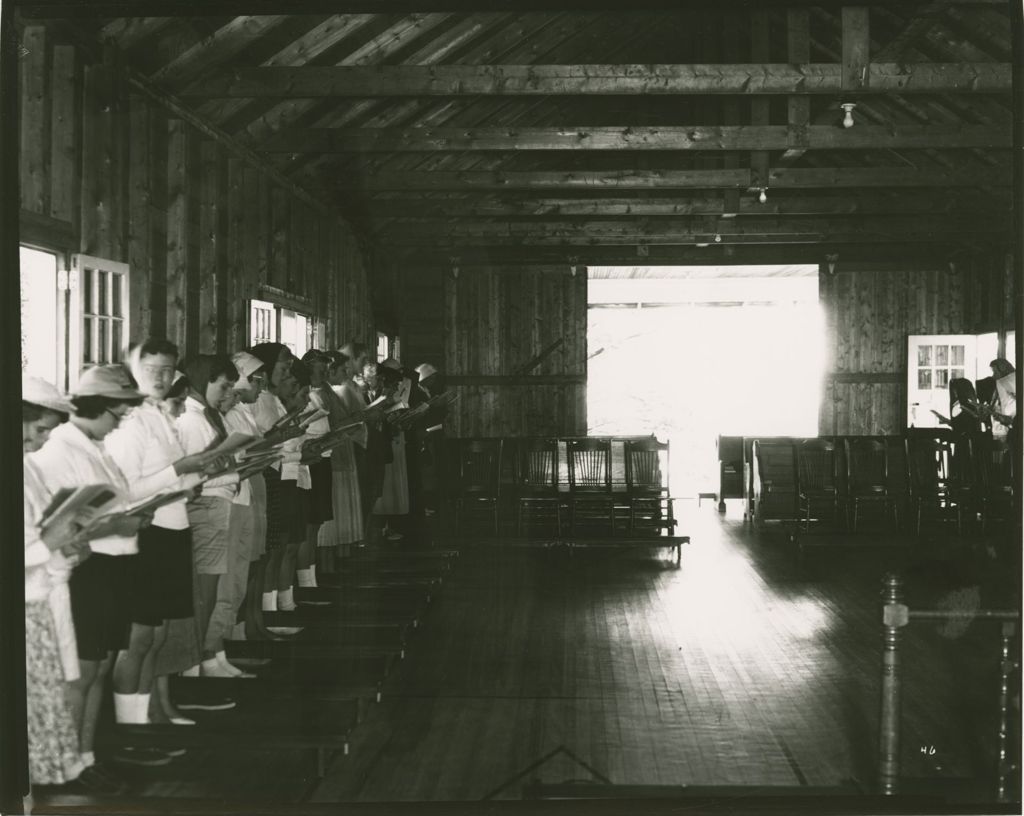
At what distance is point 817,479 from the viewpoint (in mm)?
11289

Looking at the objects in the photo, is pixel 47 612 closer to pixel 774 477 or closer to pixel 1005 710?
pixel 1005 710

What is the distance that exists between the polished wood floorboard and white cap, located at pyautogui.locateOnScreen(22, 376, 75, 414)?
181 cm

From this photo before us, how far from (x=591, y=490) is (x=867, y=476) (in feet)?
9.38

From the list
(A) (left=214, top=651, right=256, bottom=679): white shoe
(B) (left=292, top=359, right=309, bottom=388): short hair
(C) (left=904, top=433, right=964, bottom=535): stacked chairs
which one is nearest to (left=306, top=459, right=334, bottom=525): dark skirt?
(B) (left=292, top=359, right=309, bottom=388): short hair

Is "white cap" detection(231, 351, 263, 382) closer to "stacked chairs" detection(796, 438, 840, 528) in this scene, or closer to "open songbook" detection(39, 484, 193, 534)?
"open songbook" detection(39, 484, 193, 534)

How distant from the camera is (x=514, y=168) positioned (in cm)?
1410

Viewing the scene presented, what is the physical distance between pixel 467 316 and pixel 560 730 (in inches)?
456

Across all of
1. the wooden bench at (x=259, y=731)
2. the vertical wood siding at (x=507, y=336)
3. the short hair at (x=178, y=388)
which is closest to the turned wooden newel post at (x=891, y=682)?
the wooden bench at (x=259, y=731)

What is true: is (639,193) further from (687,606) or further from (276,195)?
(687,606)

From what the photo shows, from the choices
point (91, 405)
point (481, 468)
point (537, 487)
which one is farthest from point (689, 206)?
point (91, 405)

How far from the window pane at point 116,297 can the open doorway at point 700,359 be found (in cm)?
1313

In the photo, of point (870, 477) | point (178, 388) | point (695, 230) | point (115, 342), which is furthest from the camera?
point (695, 230)

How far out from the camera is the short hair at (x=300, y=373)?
6363 mm

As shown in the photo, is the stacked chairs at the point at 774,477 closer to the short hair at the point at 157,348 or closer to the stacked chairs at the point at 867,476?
the stacked chairs at the point at 867,476
